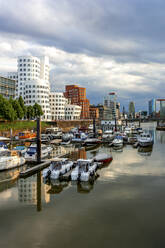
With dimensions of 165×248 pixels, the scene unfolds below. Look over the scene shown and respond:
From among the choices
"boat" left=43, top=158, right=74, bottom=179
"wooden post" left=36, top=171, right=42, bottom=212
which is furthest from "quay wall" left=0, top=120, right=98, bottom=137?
"boat" left=43, top=158, right=74, bottom=179

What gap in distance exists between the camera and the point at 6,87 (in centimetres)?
14138

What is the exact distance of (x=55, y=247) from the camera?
15586 millimetres

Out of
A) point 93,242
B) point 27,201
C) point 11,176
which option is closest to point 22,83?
point 11,176

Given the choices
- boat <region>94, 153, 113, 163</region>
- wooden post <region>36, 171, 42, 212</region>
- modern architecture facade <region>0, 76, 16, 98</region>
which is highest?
modern architecture facade <region>0, 76, 16, 98</region>

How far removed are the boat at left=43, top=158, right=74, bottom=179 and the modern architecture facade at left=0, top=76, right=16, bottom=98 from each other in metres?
115

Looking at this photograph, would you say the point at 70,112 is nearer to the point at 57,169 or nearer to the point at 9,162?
the point at 9,162

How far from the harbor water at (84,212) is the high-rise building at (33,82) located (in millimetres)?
125923

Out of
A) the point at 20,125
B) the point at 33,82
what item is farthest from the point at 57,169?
the point at 33,82

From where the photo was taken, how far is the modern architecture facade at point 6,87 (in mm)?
137188

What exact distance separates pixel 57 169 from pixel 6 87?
122 metres

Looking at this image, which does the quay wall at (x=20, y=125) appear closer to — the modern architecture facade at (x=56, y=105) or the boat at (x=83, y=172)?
the modern architecture facade at (x=56, y=105)

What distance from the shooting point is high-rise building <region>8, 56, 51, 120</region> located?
15450 centimetres

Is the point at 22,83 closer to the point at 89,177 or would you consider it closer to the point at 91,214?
the point at 89,177

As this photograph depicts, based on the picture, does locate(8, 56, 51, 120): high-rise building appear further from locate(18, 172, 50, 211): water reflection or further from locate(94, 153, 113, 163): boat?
locate(18, 172, 50, 211): water reflection
